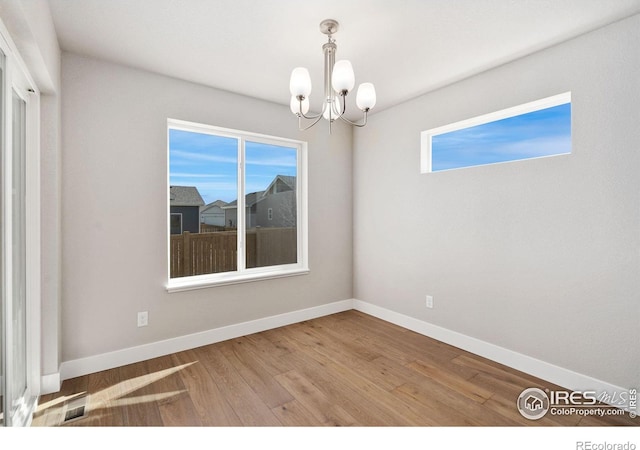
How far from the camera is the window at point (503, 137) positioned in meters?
2.43

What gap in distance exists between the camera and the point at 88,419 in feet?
6.36

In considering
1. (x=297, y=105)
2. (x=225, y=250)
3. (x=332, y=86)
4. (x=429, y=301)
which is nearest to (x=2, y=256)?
(x=297, y=105)

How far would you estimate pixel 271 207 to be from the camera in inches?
144

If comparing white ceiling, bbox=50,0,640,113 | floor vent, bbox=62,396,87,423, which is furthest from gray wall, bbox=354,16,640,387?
floor vent, bbox=62,396,87,423

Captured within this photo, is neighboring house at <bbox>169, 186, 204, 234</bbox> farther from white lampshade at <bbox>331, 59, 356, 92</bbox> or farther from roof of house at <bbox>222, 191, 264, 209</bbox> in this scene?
Answer: white lampshade at <bbox>331, 59, 356, 92</bbox>

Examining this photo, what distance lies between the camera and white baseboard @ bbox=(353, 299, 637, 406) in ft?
7.21

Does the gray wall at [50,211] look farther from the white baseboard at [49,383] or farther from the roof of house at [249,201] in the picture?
the roof of house at [249,201]

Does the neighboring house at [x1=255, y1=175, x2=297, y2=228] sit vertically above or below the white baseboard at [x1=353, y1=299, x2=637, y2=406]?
above

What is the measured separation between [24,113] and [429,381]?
332cm

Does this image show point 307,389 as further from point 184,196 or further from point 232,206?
point 184,196

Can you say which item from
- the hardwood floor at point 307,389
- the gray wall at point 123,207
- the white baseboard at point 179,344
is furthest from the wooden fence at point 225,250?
the hardwood floor at point 307,389

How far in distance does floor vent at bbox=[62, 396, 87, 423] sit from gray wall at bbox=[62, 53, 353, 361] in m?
0.46

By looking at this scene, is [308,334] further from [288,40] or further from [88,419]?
[288,40]

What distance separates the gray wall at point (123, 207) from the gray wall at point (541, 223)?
5.97 ft
